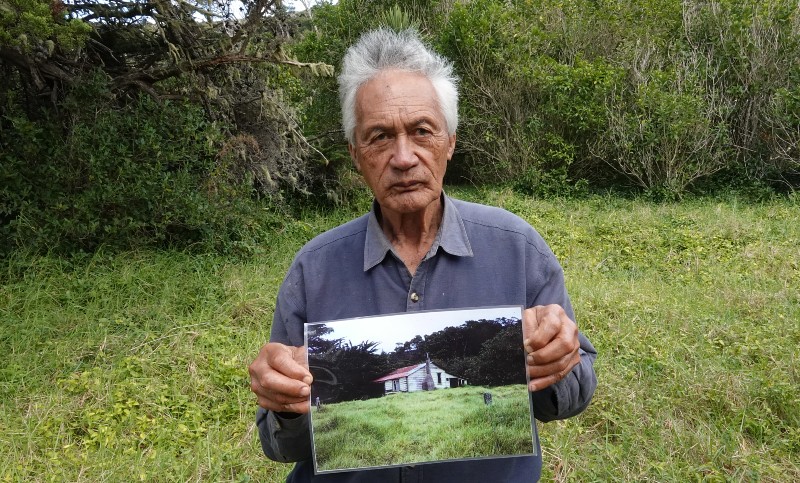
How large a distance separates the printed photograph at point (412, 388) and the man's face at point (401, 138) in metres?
0.43

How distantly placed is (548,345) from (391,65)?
818 mm

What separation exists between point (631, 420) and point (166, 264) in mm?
4499

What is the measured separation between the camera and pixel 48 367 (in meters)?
4.42

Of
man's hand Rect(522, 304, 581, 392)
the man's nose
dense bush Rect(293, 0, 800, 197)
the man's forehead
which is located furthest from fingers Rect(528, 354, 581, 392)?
dense bush Rect(293, 0, 800, 197)

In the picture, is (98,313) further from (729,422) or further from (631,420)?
(729,422)

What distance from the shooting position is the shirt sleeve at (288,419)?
1.49 meters

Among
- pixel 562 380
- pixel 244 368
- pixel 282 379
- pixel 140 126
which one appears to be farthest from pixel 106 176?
pixel 562 380

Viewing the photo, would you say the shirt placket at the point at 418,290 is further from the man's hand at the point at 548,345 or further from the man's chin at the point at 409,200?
the man's hand at the point at 548,345

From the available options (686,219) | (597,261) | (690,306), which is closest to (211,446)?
(690,306)

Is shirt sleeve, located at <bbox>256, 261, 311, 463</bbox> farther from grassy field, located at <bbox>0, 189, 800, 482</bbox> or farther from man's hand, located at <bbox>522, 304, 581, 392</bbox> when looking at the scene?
grassy field, located at <bbox>0, 189, 800, 482</bbox>

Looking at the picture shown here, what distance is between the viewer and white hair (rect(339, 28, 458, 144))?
1.63m

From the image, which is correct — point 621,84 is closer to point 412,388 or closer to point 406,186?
point 406,186

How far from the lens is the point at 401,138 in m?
1.63

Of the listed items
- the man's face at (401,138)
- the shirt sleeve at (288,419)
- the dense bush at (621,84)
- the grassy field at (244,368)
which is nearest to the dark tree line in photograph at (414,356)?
the shirt sleeve at (288,419)
